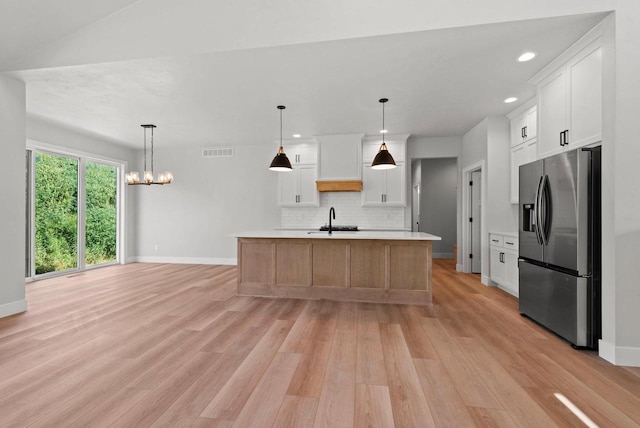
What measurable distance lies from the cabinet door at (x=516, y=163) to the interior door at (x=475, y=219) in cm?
126

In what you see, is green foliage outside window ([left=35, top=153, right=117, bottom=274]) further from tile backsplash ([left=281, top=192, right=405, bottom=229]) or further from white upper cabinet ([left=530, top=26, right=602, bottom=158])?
white upper cabinet ([left=530, top=26, right=602, bottom=158])

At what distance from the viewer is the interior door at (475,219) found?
6.12m

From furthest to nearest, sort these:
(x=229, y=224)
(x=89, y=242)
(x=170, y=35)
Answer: (x=229, y=224), (x=89, y=242), (x=170, y=35)

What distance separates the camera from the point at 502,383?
2.08m

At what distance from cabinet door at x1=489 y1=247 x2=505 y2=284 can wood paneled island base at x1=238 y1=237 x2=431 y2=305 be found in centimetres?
143

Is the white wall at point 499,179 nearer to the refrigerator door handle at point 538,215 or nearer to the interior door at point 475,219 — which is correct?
the interior door at point 475,219

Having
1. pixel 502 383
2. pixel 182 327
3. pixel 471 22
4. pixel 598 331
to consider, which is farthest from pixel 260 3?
pixel 598 331

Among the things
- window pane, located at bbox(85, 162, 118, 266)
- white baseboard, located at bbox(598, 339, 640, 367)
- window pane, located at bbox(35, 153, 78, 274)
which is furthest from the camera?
window pane, located at bbox(85, 162, 118, 266)

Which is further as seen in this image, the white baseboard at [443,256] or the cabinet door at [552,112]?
the white baseboard at [443,256]

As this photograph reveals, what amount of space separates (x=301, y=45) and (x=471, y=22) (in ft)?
4.84

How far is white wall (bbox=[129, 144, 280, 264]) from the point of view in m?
7.14

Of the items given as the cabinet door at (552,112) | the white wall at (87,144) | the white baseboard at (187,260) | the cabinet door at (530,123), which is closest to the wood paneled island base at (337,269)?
the cabinet door at (552,112)

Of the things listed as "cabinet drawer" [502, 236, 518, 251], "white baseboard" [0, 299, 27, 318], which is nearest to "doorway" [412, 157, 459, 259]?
"cabinet drawer" [502, 236, 518, 251]

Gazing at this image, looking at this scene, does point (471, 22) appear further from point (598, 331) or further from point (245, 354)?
point (245, 354)
